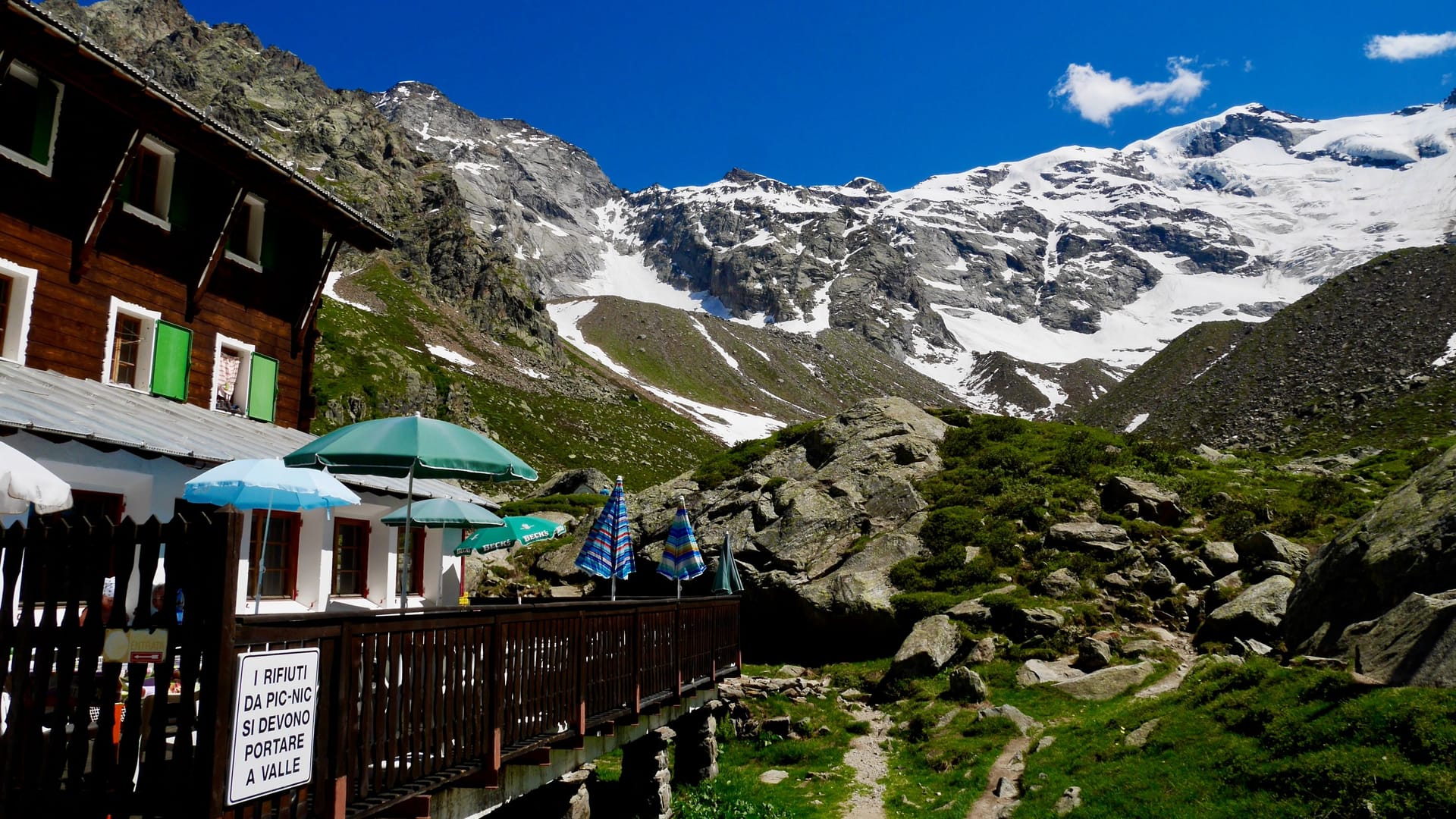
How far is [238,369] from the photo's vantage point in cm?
2062

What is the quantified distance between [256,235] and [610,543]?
12819mm

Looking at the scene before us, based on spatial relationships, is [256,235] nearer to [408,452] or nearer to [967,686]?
[408,452]

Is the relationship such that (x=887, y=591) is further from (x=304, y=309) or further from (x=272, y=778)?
(x=272, y=778)

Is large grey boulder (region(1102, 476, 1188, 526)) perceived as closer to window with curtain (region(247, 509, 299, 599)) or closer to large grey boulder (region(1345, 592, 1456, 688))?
large grey boulder (region(1345, 592, 1456, 688))

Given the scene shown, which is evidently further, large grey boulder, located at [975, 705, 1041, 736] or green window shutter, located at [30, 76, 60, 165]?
green window shutter, located at [30, 76, 60, 165]

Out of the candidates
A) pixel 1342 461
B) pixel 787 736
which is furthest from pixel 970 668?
pixel 1342 461

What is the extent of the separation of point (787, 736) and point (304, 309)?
55.0ft

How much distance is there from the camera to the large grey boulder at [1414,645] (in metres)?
9.63

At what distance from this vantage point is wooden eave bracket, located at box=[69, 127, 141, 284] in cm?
1650

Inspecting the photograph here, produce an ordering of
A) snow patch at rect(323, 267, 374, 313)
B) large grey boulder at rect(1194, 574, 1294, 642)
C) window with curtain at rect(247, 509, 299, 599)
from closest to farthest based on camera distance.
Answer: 1. large grey boulder at rect(1194, 574, 1294, 642)
2. window with curtain at rect(247, 509, 299, 599)
3. snow patch at rect(323, 267, 374, 313)

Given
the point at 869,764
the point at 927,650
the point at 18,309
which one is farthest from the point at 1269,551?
the point at 18,309

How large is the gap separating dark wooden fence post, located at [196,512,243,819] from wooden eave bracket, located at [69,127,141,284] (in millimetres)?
15333

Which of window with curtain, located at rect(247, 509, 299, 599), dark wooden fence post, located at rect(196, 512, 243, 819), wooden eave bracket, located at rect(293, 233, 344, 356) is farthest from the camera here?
wooden eave bracket, located at rect(293, 233, 344, 356)

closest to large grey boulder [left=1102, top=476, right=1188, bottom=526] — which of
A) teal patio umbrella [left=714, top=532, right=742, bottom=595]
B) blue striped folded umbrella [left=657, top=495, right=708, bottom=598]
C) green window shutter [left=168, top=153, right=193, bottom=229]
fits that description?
teal patio umbrella [left=714, top=532, right=742, bottom=595]
